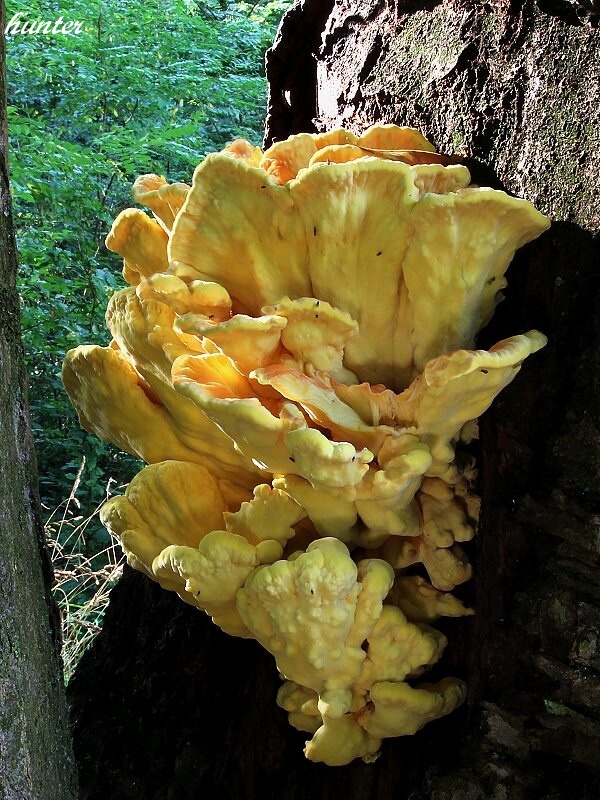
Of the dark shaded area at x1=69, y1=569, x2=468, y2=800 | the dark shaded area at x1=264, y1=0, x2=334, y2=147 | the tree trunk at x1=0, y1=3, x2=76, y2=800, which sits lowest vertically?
the dark shaded area at x1=69, y1=569, x2=468, y2=800

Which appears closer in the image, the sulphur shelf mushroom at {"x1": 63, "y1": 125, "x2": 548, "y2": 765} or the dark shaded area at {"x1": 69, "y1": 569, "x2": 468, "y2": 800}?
the sulphur shelf mushroom at {"x1": 63, "y1": 125, "x2": 548, "y2": 765}

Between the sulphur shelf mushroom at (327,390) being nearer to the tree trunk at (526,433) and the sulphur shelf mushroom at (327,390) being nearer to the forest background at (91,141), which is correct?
the tree trunk at (526,433)

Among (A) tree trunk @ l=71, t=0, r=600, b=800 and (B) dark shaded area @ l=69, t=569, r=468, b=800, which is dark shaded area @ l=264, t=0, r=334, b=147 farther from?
(B) dark shaded area @ l=69, t=569, r=468, b=800

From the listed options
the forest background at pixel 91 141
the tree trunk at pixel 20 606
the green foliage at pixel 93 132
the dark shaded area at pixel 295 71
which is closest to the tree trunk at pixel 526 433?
the dark shaded area at pixel 295 71

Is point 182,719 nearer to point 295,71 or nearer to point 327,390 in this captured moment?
point 327,390

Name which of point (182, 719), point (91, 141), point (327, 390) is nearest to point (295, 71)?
point (327, 390)

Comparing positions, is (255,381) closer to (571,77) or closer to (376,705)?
(376,705)

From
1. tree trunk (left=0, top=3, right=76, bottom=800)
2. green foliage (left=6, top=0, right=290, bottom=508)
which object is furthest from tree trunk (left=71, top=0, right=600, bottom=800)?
green foliage (left=6, top=0, right=290, bottom=508)
